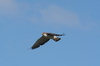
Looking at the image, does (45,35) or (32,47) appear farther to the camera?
(32,47)

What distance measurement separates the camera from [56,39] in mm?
53594

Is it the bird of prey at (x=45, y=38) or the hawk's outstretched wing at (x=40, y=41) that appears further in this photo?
the hawk's outstretched wing at (x=40, y=41)

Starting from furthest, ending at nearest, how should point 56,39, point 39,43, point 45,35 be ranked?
point 39,43, point 45,35, point 56,39

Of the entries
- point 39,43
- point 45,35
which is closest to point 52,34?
point 45,35

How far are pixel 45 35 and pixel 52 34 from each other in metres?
2.14

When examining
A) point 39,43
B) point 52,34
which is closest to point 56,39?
point 52,34

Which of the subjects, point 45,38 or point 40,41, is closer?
point 45,38

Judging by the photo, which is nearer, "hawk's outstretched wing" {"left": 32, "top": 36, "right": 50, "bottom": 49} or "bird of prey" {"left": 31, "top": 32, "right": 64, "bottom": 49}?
"bird of prey" {"left": 31, "top": 32, "right": 64, "bottom": 49}

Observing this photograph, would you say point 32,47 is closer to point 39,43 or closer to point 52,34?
point 39,43

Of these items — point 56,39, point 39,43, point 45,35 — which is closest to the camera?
point 56,39

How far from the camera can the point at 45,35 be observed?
58.2m

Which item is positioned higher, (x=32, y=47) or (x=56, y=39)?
(x=32, y=47)

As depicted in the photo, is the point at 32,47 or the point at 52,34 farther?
the point at 32,47

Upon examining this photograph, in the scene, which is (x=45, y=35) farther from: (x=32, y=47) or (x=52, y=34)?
(x=32, y=47)
